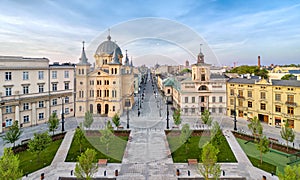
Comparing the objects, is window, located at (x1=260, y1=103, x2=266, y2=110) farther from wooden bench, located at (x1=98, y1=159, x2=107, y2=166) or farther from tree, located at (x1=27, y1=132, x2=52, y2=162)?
tree, located at (x1=27, y1=132, x2=52, y2=162)

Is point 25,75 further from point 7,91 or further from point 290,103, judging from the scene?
point 290,103

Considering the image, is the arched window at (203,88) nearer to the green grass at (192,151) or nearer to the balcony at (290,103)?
the balcony at (290,103)

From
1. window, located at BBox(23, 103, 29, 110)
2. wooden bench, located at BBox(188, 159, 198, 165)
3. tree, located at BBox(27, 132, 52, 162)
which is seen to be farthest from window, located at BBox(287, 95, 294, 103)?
window, located at BBox(23, 103, 29, 110)

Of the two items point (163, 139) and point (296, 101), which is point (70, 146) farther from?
point (296, 101)

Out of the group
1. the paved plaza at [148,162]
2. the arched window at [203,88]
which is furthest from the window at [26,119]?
the arched window at [203,88]

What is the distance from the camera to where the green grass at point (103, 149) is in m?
21.1

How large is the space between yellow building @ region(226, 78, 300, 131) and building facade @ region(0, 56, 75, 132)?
104 ft

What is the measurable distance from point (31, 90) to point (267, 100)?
130ft

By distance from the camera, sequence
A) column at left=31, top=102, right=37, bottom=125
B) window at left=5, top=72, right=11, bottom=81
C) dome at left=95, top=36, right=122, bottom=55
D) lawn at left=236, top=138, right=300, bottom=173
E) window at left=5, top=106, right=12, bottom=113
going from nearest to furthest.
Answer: lawn at left=236, top=138, right=300, bottom=173
window at left=5, top=106, right=12, bottom=113
window at left=5, top=72, right=11, bottom=81
column at left=31, top=102, right=37, bottom=125
dome at left=95, top=36, right=122, bottom=55

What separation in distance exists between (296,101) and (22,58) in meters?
43.4

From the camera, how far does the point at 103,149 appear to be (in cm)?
2320

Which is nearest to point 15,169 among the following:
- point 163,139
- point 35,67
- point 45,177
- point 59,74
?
point 45,177

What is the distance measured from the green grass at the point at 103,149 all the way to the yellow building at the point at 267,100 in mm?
21464

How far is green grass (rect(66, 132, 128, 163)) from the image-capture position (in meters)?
21.1
